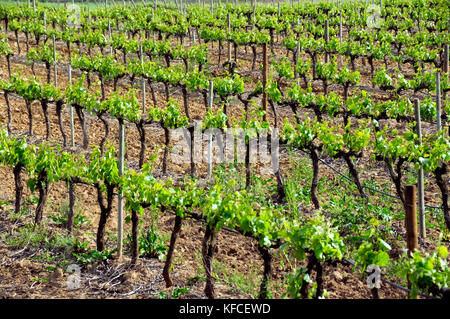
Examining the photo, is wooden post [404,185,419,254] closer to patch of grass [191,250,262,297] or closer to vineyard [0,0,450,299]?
vineyard [0,0,450,299]

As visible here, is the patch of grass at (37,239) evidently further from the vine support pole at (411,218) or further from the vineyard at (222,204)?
the vine support pole at (411,218)

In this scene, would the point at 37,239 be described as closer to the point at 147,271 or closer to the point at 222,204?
the point at 147,271

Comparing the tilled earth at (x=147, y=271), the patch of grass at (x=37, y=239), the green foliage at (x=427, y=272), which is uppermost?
the green foliage at (x=427, y=272)

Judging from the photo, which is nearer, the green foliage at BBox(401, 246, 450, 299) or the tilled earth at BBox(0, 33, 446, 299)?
the green foliage at BBox(401, 246, 450, 299)

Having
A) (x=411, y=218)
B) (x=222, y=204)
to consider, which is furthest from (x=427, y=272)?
(x=222, y=204)

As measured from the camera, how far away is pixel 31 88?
37.8 feet

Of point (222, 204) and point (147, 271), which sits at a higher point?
point (222, 204)

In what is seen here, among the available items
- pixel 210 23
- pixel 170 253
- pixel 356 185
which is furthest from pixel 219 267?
pixel 210 23

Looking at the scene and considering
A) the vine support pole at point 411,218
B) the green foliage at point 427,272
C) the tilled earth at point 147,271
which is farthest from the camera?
the tilled earth at point 147,271

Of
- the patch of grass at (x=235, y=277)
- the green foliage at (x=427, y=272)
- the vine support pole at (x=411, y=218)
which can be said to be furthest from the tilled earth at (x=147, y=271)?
the green foliage at (x=427, y=272)

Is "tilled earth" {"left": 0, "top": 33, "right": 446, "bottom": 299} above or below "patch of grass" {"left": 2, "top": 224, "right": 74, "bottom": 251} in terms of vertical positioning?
below

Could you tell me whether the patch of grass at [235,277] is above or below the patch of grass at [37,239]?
Answer: below

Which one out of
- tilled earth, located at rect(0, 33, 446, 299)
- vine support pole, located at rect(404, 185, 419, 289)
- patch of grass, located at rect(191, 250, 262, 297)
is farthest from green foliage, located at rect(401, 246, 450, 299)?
patch of grass, located at rect(191, 250, 262, 297)
